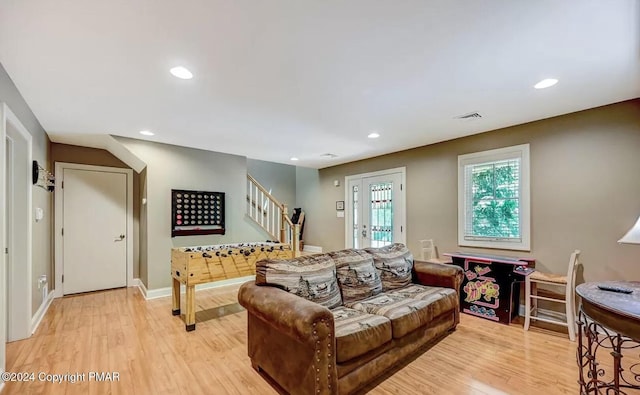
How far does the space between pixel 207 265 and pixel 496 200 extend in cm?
381

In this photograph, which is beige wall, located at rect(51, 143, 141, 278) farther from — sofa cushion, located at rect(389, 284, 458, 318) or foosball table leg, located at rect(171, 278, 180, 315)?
sofa cushion, located at rect(389, 284, 458, 318)

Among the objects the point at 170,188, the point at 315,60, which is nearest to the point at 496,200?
the point at 315,60

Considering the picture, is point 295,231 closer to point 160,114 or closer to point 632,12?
point 160,114

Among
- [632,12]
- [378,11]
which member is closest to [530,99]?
[632,12]

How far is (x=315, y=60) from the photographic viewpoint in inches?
84.2

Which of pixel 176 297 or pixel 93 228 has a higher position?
pixel 93 228

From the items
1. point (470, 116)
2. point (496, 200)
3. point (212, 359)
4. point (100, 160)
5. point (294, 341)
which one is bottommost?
point (212, 359)

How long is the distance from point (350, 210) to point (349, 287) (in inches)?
135

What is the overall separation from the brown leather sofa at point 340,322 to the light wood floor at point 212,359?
207 mm

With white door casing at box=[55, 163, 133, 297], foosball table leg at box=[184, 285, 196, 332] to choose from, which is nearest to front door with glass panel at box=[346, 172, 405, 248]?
foosball table leg at box=[184, 285, 196, 332]

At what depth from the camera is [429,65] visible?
221 cm

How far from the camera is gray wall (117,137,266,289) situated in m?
4.42

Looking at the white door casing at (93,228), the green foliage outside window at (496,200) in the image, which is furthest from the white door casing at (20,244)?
the green foliage outside window at (496,200)

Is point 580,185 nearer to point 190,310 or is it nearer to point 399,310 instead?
point 399,310
